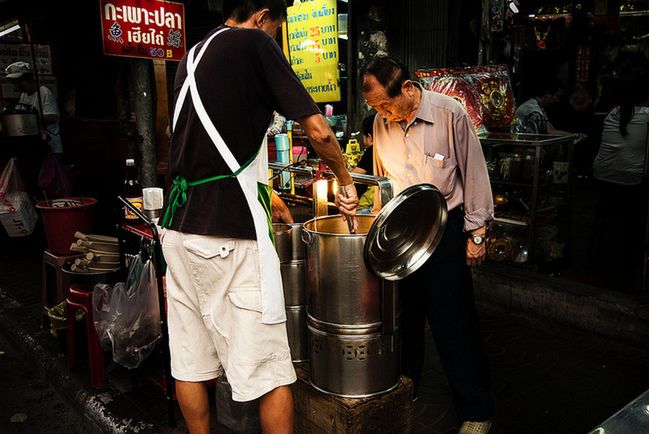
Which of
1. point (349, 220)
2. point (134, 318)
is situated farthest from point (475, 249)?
point (134, 318)

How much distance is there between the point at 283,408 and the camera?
8.19 ft

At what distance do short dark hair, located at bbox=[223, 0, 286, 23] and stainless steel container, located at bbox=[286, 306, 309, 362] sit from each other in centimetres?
170

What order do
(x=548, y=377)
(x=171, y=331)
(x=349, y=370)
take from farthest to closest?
1. (x=548, y=377)
2. (x=349, y=370)
3. (x=171, y=331)

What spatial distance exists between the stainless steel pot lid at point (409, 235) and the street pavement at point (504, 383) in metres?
1.30

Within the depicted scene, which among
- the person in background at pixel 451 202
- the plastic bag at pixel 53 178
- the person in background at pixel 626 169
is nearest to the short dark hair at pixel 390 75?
the person in background at pixel 451 202

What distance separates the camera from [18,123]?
8.89 m

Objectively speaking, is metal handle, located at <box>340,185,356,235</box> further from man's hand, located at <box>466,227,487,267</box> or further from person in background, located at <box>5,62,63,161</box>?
person in background, located at <box>5,62,63,161</box>

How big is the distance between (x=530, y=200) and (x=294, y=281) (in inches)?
136

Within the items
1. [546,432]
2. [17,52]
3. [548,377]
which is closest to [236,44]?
[546,432]

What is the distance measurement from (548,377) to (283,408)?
260cm

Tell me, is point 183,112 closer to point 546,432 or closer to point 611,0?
point 546,432

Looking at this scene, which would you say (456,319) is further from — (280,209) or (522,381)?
(522,381)

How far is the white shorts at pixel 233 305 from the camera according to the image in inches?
94.0

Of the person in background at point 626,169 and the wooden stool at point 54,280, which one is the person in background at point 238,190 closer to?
the wooden stool at point 54,280
